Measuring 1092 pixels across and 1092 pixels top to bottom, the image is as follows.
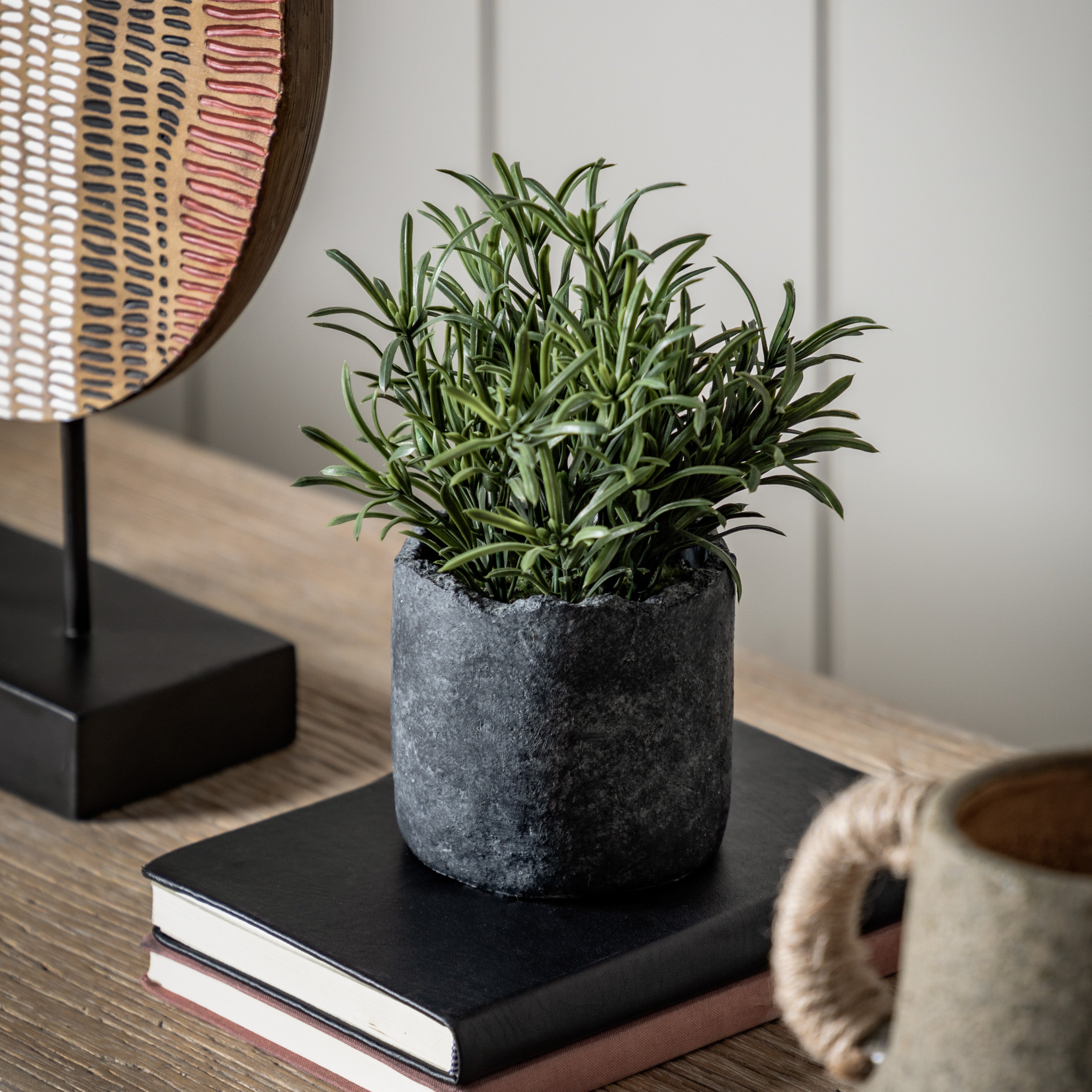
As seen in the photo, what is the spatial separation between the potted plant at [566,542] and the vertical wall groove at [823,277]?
462mm

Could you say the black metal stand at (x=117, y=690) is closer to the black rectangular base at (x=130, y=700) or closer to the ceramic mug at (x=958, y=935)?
the black rectangular base at (x=130, y=700)

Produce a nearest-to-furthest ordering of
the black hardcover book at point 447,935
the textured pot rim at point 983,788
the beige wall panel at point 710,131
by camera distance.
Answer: the textured pot rim at point 983,788 < the black hardcover book at point 447,935 < the beige wall panel at point 710,131

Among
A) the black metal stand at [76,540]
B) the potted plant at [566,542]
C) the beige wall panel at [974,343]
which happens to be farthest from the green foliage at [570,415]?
the beige wall panel at [974,343]

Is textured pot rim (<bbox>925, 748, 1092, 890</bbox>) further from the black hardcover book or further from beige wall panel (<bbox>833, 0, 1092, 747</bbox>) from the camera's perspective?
beige wall panel (<bbox>833, 0, 1092, 747</bbox>)

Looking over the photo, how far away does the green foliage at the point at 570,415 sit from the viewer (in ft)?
1.22

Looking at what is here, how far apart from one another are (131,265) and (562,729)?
0.86ft

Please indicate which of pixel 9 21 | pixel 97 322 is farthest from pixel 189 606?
pixel 9 21

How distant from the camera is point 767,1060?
415mm

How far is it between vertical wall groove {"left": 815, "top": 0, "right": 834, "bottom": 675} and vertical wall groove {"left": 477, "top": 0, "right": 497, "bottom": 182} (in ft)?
0.79

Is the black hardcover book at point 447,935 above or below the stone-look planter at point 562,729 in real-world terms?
below

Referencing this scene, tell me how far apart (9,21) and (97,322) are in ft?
0.36

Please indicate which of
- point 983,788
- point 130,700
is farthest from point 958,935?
point 130,700

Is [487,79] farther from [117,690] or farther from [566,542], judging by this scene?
[566,542]

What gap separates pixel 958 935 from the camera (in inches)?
9.3
